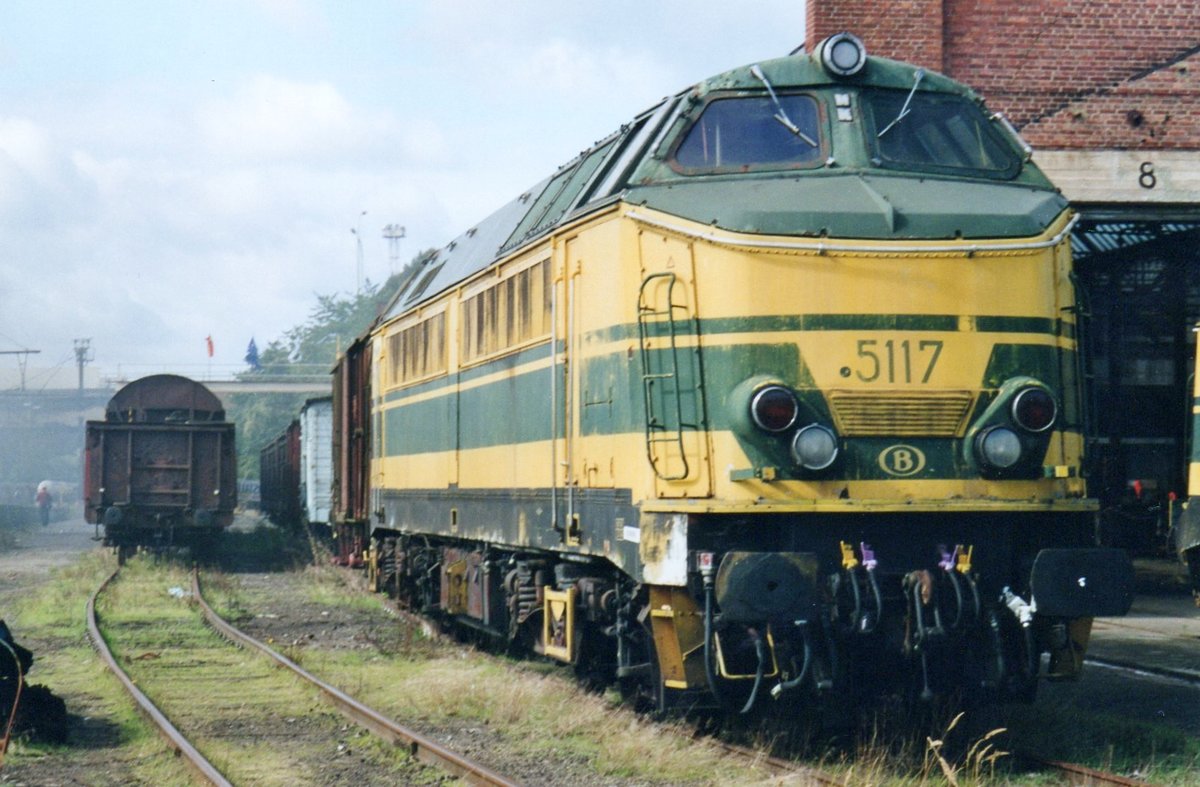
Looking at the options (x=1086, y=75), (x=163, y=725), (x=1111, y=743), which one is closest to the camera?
(x=1111, y=743)

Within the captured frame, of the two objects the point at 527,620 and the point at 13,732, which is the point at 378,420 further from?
the point at 13,732

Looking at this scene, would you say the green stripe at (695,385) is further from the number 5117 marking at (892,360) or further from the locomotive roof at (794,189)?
the locomotive roof at (794,189)

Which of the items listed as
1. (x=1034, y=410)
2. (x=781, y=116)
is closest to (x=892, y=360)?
(x=1034, y=410)

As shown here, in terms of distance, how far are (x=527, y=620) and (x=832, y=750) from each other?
3.23 meters

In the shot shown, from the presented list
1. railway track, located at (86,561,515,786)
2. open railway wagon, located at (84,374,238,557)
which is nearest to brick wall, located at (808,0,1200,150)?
railway track, located at (86,561,515,786)

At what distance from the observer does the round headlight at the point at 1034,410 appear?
8.12 metres

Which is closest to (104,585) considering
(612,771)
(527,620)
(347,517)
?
(347,517)

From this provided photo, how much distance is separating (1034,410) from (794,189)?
1.69m

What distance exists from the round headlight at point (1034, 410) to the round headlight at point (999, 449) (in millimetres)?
114

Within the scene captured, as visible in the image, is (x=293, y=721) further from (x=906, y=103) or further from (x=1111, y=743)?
(x=906, y=103)

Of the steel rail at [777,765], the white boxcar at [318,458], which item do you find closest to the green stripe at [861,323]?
the steel rail at [777,765]

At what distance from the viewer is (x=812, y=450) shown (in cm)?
793

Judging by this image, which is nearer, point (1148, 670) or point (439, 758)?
point (439, 758)

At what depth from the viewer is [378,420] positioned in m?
17.0
